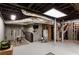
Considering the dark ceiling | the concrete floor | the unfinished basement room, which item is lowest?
the concrete floor

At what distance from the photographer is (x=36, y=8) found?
1.98 m

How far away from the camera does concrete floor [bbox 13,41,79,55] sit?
1976 millimetres

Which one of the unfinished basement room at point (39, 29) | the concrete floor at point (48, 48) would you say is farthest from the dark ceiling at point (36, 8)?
the concrete floor at point (48, 48)

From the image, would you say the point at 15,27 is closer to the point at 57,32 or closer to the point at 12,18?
the point at 12,18

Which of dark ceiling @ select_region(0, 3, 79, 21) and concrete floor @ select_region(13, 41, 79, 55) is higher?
dark ceiling @ select_region(0, 3, 79, 21)

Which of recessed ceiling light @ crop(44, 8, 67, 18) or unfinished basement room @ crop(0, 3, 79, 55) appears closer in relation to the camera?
unfinished basement room @ crop(0, 3, 79, 55)

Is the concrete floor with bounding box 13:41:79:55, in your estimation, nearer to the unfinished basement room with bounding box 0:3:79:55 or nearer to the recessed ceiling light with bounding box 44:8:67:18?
the unfinished basement room with bounding box 0:3:79:55

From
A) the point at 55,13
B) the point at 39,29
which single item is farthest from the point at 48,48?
the point at 55,13

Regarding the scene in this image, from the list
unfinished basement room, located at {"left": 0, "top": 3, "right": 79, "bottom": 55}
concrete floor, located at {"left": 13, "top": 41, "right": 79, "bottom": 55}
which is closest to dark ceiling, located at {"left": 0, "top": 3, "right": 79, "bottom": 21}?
unfinished basement room, located at {"left": 0, "top": 3, "right": 79, "bottom": 55}

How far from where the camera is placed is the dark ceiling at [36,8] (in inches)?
74.4

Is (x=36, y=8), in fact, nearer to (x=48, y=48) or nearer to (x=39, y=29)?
(x=39, y=29)

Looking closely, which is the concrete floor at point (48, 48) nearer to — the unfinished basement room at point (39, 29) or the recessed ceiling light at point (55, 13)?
the unfinished basement room at point (39, 29)

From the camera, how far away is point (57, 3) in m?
1.93
